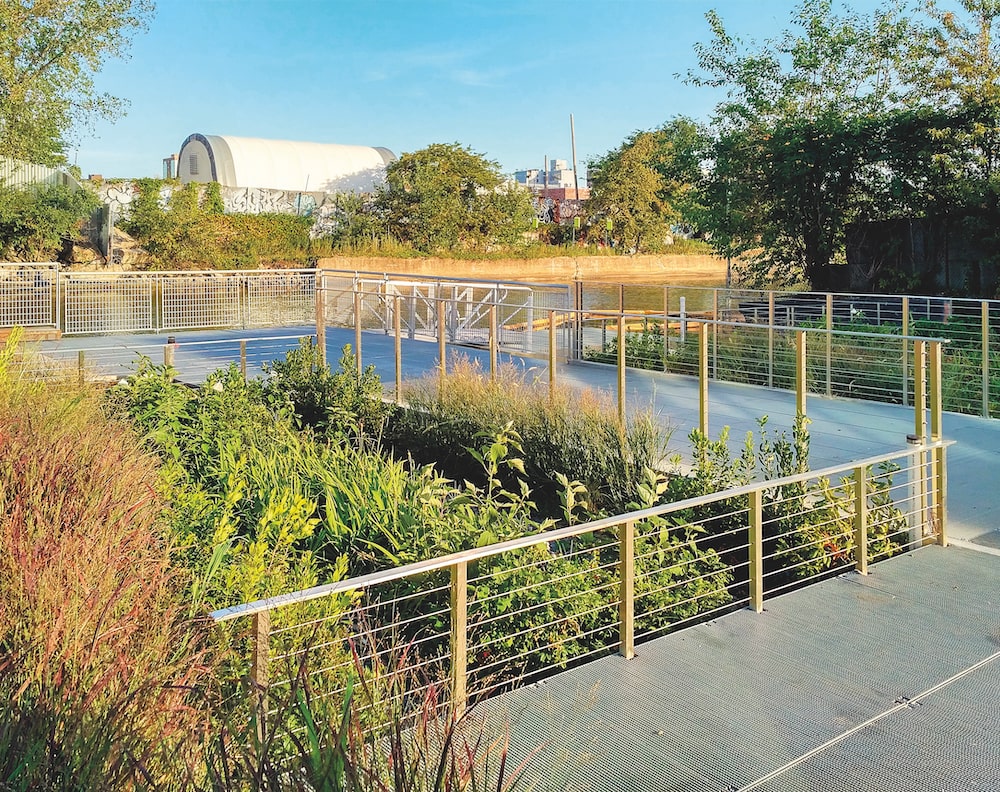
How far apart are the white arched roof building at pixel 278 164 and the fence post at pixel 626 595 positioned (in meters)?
49.2

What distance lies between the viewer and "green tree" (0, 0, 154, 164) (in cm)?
2905

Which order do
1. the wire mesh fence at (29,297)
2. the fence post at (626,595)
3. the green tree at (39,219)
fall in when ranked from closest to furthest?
1. the fence post at (626,595)
2. the wire mesh fence at (29,297)
3. the green tree at (39,219)

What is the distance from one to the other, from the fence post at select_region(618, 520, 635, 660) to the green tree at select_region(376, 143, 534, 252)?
3901cm

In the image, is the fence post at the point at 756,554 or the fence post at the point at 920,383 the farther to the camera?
the fence post at the point at 920,383

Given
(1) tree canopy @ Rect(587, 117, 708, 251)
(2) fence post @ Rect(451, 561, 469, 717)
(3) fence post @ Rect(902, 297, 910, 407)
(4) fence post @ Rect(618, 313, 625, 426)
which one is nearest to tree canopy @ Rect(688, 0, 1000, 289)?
(3) fence post @ Rect(902, 297, 910, 407)

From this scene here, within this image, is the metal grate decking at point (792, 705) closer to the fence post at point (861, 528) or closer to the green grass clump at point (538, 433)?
the fence post at point (861, 528)

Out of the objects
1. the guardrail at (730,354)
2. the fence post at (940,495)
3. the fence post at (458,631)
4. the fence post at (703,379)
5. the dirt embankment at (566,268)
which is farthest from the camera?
the dirt embankment at (566,268)

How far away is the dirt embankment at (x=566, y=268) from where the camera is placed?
124ft

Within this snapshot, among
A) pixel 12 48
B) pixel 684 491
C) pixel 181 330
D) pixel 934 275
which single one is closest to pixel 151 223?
pixel 12 48

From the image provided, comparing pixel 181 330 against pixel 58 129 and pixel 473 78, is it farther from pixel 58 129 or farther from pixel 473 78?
pixel 473 78

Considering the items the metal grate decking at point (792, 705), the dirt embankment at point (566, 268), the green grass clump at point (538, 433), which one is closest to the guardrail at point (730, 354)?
the green grass clump at point (538, 433)

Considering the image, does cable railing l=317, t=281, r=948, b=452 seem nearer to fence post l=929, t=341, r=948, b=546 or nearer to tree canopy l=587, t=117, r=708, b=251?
fence post l=929, t=341, r=948, b=546

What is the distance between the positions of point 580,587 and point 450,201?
39.9 metres

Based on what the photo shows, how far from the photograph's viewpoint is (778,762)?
322cm
